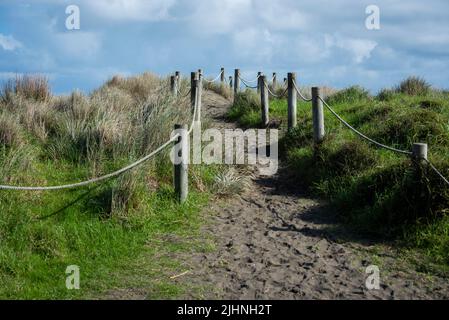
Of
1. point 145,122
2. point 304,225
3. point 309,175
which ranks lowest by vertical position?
point 304,225

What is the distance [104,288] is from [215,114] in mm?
10549

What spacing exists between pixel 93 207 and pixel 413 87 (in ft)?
35.9

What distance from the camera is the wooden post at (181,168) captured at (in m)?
7.52

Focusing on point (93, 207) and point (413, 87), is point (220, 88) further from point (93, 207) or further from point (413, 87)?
point (93, 207)

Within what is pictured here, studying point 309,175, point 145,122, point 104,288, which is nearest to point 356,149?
point 309,175

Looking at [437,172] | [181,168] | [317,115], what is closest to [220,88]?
[317,115]

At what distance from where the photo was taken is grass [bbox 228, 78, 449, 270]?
647 cm

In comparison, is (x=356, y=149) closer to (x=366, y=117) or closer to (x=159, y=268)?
(x=366, y=117)

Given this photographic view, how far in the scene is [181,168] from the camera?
7500 millimetres

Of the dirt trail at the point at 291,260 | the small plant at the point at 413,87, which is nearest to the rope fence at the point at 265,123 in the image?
the dirt trail at the point at 291,260

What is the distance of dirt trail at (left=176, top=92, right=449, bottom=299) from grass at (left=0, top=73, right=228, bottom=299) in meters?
0.34

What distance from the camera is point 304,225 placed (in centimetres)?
724

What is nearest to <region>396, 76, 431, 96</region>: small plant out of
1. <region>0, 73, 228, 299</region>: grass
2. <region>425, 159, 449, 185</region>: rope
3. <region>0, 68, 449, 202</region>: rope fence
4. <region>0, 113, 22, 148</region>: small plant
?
<region>0, 68, 449, 202</region>: rope fence
